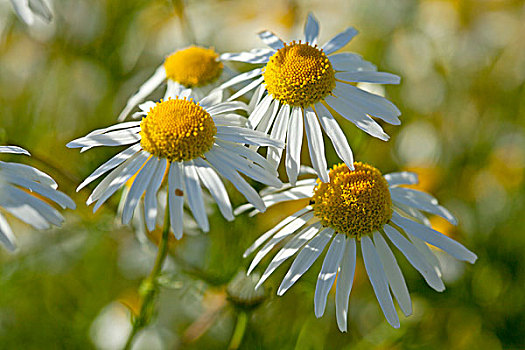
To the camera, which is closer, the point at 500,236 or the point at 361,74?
the point at 361,74

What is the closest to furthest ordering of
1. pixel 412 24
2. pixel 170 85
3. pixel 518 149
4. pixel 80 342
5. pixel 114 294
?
pixel 170 85, pixel 80 342, pixel 114 294, pixel 518 149, pixel 412 24

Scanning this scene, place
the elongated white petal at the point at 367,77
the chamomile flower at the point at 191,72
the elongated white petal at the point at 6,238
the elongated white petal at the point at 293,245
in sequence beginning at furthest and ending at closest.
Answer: the chamomile flower at the point at 191,72
the elongated white petal at the point at 367,77
the elongated white petal at the point at 293,245
the elongated white petal at the point at 6,238

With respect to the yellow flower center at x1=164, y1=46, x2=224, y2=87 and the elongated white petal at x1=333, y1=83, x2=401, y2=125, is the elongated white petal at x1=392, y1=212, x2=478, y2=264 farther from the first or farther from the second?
the yellow flower center at x1=164, y1=46, x2=224, y2=87

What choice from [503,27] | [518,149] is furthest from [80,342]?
[503,27]

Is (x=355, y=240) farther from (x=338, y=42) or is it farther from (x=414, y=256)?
(x=338, y=42)

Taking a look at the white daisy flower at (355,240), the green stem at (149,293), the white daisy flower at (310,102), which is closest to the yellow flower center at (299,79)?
the white daisy flower at (310,102)

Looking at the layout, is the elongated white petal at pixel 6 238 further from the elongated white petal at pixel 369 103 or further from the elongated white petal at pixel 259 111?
the elongated white petal at pixel 369 103

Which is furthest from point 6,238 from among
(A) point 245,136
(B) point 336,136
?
A: (B) point 336,136

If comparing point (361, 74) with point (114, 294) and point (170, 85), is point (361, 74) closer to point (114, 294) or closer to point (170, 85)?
point (170, 85)
